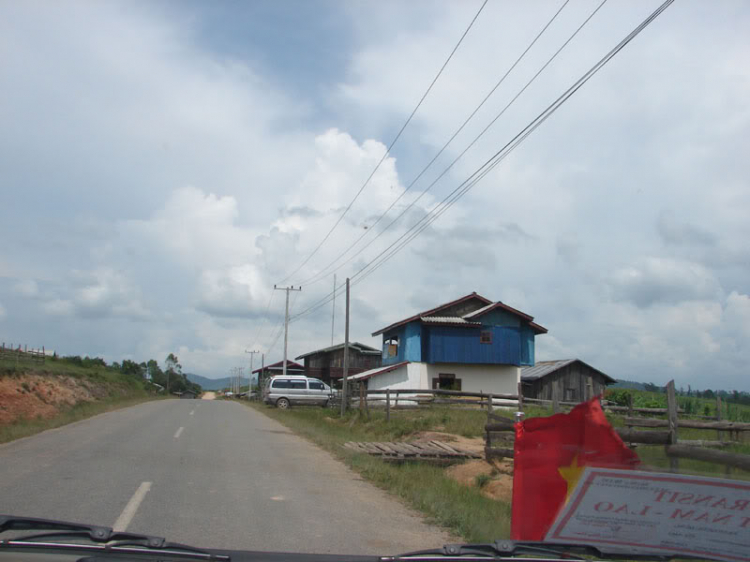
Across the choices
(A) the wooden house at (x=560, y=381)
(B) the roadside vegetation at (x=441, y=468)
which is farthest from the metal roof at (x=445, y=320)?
(B) the roadside vegetation at (x=441, y=468)

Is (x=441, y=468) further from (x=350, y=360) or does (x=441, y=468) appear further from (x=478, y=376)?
(x=350, y=360)

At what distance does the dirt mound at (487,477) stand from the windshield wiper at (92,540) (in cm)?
883

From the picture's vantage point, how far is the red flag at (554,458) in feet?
13.9

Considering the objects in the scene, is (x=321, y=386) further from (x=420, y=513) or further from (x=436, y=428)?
(x=420, y=513)

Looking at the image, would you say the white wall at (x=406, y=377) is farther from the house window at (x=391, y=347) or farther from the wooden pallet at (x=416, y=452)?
the wooden pallet at (x=416, y=452)

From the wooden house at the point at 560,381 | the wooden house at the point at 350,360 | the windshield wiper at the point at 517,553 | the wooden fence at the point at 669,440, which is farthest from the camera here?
the wooden house at the point at 350,360

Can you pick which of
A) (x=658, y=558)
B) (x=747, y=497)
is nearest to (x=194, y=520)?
(x=658, y=558)

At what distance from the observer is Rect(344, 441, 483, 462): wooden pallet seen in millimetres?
14570

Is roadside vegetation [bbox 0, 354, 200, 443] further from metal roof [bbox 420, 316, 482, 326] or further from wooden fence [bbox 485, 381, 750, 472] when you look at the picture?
metal roof [bbox 420, 316, 482, 326]

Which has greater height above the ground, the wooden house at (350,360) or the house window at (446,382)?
the wooden house at (350,360)

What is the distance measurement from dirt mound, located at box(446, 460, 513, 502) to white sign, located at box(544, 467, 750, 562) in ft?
24.3

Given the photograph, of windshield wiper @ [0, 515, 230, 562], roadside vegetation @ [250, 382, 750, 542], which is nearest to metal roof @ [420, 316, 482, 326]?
roadside vegetation @ [250, 382, 750, 542]

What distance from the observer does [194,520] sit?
24.9 feet

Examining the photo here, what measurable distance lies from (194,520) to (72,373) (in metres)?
49.0
